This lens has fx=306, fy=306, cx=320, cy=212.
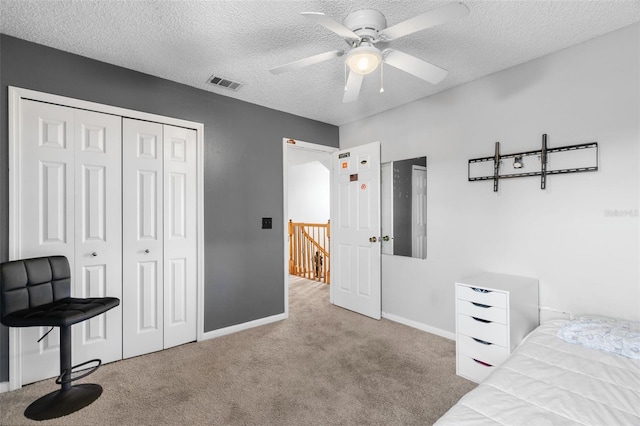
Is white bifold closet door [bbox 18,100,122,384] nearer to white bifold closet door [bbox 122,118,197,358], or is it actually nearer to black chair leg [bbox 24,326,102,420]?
white bifold closet door [bbox 122,118,197,358]

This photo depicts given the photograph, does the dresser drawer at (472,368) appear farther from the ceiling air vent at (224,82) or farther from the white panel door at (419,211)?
the ceiling air vent at (224,82)

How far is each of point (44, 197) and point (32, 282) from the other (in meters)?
0.65

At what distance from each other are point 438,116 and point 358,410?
2.81 meters

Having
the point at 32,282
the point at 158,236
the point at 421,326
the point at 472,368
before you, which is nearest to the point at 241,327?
the point at 158,236

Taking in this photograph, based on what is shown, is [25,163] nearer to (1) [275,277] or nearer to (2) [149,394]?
(2) [149,394]

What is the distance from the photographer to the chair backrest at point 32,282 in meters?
2.01

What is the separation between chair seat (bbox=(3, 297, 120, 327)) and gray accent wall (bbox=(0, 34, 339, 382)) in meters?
0.38

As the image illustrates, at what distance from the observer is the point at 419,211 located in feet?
11.2

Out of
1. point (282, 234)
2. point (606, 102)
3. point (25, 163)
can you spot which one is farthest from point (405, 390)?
point (25, 163)

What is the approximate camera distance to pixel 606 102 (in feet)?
7.20

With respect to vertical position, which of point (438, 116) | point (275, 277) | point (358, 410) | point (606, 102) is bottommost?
point (358, 410)

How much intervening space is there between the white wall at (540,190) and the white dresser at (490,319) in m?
0.27

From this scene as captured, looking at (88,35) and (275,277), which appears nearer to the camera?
(88,35)

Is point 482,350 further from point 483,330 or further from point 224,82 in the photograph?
point 224,82
